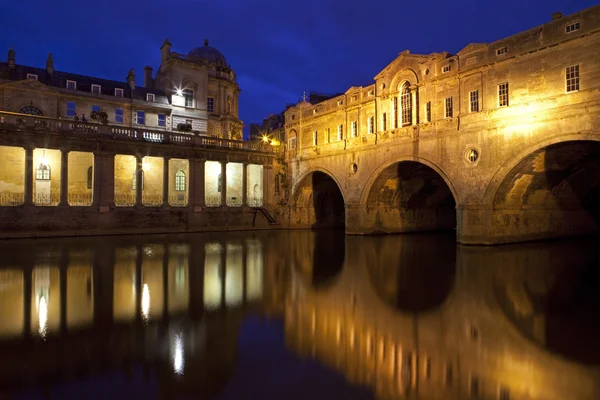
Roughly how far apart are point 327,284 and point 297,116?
90.5 ft

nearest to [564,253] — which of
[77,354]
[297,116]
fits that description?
[77,354]

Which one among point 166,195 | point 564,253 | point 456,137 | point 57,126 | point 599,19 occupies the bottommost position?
point 564,253

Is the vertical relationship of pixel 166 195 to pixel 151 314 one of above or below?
above

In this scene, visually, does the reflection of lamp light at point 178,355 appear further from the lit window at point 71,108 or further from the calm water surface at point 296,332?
the lit window at point 71,108

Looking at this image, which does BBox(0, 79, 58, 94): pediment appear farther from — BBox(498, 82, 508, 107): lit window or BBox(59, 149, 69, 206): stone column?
BBox(498, 82, 508, 107): lit window

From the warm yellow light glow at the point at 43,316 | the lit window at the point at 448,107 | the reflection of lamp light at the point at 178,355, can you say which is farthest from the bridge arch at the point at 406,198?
the warm yellow light glow at the point at 43,316

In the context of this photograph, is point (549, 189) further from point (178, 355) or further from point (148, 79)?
point (148, 79)

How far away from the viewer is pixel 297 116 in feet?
121

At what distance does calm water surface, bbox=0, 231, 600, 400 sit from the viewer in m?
4.93

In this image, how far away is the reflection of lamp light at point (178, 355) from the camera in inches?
210

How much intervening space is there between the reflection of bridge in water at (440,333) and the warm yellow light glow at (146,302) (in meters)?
2.90

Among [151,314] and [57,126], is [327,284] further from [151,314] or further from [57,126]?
[57,126]

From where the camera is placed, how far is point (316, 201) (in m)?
38.6

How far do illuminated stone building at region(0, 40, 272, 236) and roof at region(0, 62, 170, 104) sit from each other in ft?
0.34
